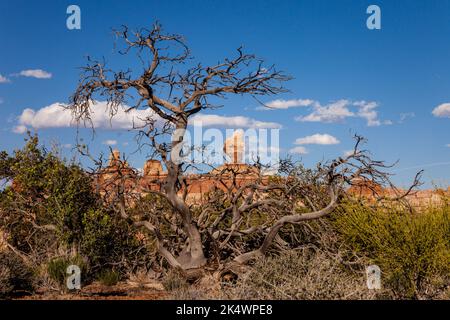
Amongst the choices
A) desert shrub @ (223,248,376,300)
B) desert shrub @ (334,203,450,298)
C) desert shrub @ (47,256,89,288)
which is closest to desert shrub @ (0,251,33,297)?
desert shrub @ (47,256,89,288)

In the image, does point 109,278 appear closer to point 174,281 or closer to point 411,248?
point 174,281

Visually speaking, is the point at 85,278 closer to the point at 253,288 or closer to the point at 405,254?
the point at 253,288

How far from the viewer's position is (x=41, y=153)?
16688 mm

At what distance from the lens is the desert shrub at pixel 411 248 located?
11.1 m

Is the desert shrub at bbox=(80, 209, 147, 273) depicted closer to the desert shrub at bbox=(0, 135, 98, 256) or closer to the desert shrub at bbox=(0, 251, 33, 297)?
the desert shrub at bbox=(0, 135, 98, 256)

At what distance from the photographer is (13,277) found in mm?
12859

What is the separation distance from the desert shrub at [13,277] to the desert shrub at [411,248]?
761cm

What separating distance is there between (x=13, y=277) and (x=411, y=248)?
8652 millimetres

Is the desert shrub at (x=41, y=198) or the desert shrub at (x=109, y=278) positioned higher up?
the desert shrub at (x=41, y=198)

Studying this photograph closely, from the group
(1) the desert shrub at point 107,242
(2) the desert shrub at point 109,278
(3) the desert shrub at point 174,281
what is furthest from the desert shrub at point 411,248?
(1) the desert shrub at point 107,242

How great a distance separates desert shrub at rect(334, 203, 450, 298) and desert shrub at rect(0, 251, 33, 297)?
25.0 ft

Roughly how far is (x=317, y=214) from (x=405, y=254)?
6.52ft

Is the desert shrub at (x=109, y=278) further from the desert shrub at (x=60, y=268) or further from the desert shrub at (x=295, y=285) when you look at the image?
the desert shrub at (x=295, y=285)
